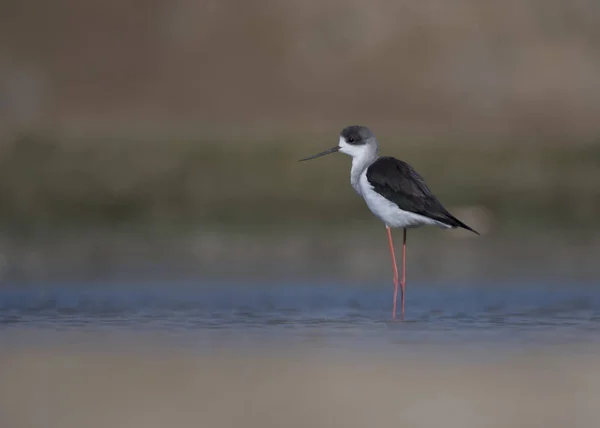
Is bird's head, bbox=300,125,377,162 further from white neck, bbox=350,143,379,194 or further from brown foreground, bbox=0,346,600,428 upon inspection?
brown foreground, bbox=0,346,600,428

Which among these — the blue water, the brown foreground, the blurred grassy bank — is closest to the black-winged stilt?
the blue water

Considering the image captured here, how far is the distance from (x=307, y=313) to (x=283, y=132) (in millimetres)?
13506

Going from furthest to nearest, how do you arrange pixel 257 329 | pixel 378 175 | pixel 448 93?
pixel 448 93
pixel 378 175
pixel 257 329

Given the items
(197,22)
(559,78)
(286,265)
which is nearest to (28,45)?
(197,22)

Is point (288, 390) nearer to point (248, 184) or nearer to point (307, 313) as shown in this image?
point (307, 313)

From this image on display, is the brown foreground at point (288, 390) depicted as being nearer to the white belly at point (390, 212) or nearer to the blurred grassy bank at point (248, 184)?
the white belly at point (390, 212)

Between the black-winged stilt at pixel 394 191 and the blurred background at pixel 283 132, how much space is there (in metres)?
1.41

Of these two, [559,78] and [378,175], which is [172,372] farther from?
[559,78]

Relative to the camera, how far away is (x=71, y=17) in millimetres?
32656

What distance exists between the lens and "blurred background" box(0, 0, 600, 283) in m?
12.6

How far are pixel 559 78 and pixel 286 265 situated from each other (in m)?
21.3

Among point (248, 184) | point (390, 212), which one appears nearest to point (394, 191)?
point (390, 212)

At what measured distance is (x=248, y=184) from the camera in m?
16.1

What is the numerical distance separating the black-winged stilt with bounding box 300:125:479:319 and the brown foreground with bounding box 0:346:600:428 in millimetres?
2660
